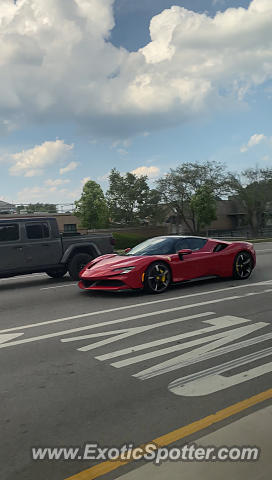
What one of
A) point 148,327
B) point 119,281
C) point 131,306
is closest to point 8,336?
point 148,327

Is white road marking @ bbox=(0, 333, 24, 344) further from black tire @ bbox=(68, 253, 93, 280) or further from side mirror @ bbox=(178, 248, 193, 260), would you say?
black tire @ bbox=(68, 253, 93, 280)

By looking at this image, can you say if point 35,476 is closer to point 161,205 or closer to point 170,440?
point 170,440

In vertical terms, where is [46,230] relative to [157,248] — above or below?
above

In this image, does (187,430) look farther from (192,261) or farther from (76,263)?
(76,263)

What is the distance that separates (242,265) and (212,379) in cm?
655

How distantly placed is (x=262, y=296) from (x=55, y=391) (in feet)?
17.9

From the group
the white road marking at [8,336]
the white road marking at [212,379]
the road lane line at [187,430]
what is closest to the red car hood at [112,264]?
the white road marking at [8,336]

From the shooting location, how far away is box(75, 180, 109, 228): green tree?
157ft

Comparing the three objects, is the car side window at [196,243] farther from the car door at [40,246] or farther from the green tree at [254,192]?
the green tree at [254,192]

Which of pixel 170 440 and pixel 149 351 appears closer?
pixel 170 440

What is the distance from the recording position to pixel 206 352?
5133 mm

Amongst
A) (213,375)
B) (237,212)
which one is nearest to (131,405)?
(213,375)

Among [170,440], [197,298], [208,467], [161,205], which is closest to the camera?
[208,467]

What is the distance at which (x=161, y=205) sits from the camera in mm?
53844
